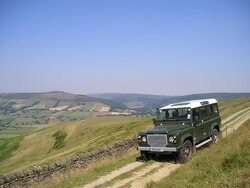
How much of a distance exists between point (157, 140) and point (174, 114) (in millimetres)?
2388

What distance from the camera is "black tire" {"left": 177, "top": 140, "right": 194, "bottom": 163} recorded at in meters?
11.3

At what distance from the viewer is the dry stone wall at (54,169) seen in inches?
442

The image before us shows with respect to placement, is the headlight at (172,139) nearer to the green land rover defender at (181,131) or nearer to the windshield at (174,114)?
the green land rover defender at (181,131)

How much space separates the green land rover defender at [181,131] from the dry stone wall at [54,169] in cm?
392

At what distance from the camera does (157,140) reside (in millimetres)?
11742

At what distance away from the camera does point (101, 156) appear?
15.8 m

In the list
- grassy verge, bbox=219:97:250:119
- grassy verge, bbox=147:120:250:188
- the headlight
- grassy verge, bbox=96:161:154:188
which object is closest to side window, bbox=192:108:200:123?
the headlight

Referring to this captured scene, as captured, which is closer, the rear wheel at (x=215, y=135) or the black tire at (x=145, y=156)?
the black tire at (x=145, y=156)

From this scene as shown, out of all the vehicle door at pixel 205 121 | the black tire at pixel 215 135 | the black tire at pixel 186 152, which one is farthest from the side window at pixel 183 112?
the black tire at pixel 215 135

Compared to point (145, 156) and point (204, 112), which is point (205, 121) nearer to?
point (204, 112)

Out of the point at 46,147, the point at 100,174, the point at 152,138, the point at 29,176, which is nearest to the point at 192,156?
the point at 152,138

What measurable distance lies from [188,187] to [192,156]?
5111 mm

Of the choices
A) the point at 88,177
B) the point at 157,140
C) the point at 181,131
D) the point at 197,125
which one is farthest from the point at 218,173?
the point at 88,177

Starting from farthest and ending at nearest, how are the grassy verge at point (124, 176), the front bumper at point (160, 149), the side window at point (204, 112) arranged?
the side window at point (204, 112), the front bumper at point (160, 149), the grassy verge at point (124, 176)
